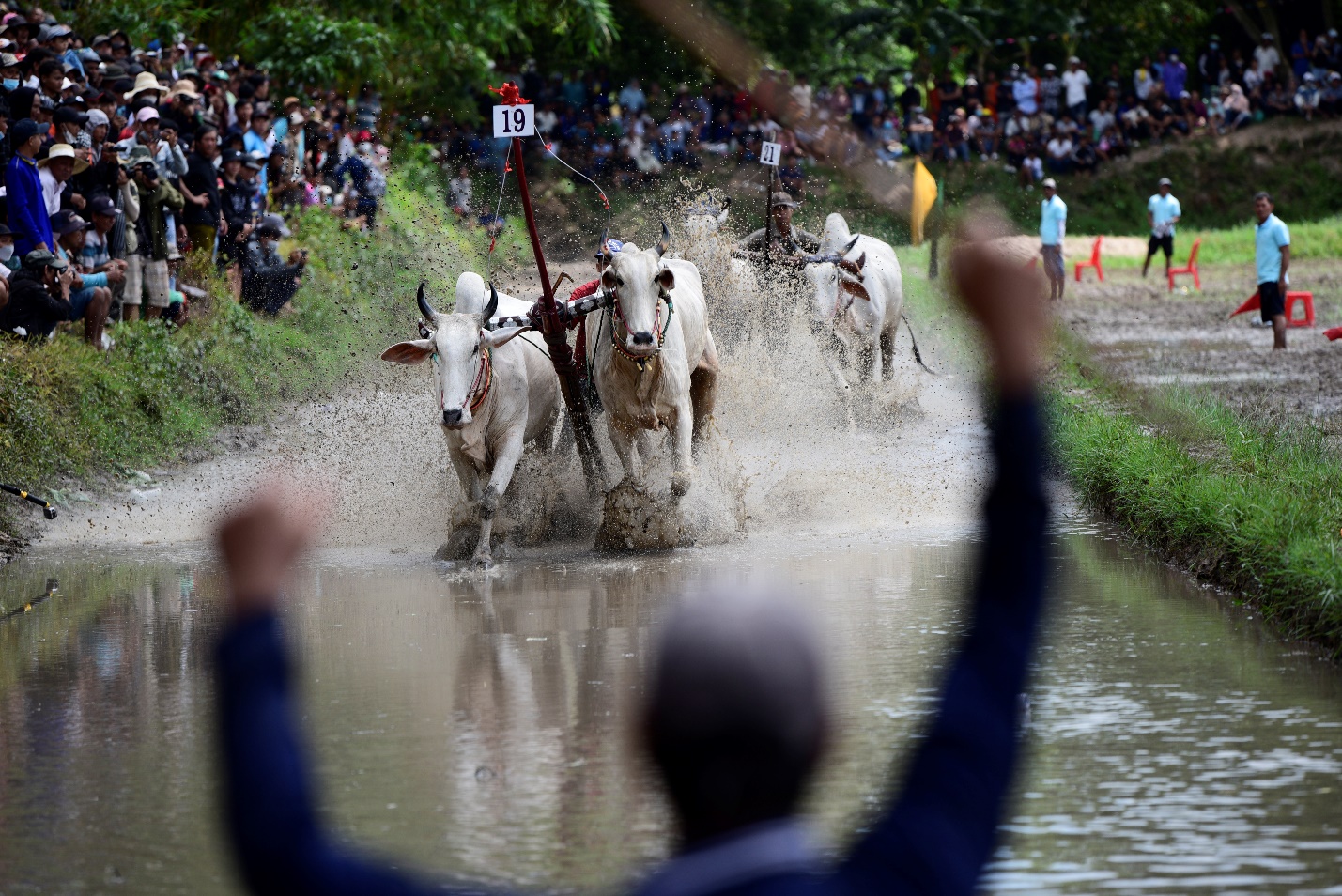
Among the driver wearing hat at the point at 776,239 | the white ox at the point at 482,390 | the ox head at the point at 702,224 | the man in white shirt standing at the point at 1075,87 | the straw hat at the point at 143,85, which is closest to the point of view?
the white ox at the point at 482,390

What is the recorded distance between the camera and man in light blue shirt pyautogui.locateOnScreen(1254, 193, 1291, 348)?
19500 millimetres

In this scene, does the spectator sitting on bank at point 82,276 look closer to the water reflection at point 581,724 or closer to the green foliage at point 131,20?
the water reflection at point 581,724

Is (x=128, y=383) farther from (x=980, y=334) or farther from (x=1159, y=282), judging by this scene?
(x=1159, y=282)

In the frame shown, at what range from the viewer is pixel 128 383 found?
13836 millimetres

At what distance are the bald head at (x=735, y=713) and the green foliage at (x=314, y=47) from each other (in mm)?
21816

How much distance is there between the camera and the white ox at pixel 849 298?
15.1m

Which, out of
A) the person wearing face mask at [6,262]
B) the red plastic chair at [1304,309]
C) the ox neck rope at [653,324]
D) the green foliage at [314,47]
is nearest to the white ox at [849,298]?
the ox neck rope at [653,324]

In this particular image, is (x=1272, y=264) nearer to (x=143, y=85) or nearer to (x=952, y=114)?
(x=143, y=85)

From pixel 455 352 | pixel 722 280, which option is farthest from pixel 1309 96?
pixel 455 352

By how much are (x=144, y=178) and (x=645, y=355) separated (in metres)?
6.58

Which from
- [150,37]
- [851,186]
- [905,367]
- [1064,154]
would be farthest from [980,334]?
[1064,154]

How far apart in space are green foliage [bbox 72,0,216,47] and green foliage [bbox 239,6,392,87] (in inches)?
46.2

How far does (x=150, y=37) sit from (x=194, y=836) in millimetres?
18594

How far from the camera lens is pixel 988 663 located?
7.11 ft
